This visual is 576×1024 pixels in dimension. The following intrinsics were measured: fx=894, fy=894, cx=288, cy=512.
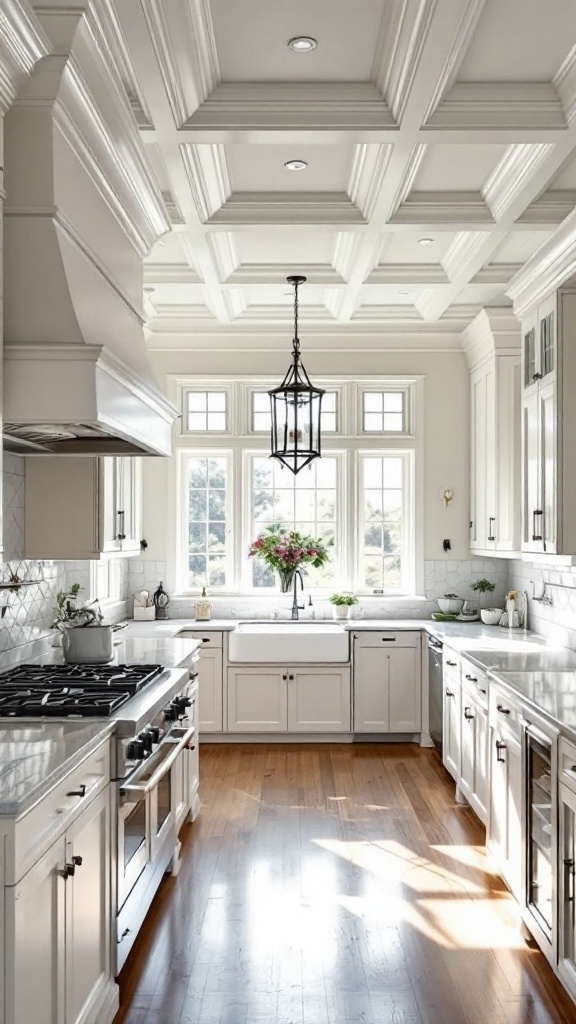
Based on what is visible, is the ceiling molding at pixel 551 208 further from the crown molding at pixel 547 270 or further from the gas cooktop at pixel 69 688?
the gas cooktop at pixel 69 688

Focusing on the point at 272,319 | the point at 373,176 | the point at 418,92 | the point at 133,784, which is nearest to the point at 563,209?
the point at 373,176

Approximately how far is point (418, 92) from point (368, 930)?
3180 millimetres

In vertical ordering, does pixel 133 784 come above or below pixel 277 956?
above

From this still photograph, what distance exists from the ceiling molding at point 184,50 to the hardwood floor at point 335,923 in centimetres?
315

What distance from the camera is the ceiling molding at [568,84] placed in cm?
320

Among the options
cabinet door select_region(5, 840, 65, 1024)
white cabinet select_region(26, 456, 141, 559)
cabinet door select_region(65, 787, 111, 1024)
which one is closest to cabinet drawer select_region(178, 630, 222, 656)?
white cabinet select_region(26, 456, 141, 559)

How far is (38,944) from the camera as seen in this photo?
2.12m

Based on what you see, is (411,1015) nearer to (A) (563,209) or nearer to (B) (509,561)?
(A) (563,209)

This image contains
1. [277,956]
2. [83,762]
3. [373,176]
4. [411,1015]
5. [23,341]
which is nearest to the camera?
[83,762]

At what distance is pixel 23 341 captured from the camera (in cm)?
270

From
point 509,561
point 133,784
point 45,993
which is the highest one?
point 509,561

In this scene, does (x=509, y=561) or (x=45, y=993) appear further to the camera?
(x=509, y=561)

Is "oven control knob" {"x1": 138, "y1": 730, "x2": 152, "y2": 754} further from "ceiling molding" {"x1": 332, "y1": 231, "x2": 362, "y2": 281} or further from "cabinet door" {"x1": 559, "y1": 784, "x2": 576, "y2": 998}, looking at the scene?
"ceiling molding" {"x1": 332, "y1": 231, "x2": 362, "y2": 281}

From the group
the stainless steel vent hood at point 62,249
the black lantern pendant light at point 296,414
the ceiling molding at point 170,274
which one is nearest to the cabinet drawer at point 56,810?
the stainless steel vent hood at point 62,249
